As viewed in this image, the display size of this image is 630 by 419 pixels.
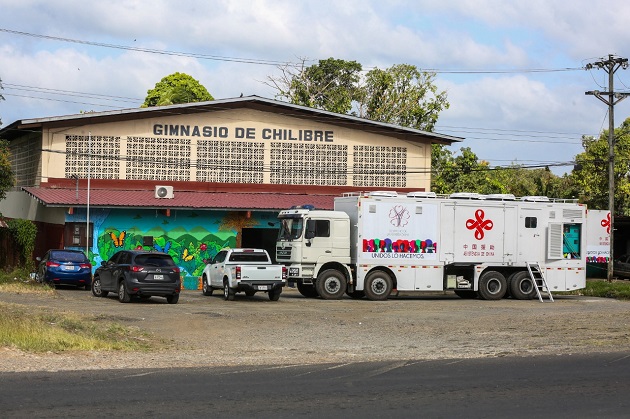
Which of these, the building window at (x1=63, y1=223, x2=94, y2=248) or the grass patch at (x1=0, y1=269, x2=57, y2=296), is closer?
the grass patch at (x1=0, y1=269, x2=57, y2=296)

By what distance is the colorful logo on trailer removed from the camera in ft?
107

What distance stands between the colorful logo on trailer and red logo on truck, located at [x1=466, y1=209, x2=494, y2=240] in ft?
5.49

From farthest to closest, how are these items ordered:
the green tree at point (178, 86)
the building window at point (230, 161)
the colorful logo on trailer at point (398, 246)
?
the green tree at point (178, 86) → the building window at point (230, 161) → the colorful logo on trailer at point (398, 246)

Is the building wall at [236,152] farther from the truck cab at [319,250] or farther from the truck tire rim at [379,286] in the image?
the truck tire rim at [379,286]

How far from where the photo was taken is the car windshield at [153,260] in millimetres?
28312

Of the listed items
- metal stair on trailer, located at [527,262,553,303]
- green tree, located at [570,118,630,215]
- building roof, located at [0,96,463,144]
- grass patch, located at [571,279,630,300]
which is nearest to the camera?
metal stair on trailer, located at [527,262,553,303]

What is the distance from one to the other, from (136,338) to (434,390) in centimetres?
814

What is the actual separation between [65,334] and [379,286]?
16555 mm

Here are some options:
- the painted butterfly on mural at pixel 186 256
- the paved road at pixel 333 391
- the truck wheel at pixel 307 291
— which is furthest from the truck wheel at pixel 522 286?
the paved road at pixel 333 391

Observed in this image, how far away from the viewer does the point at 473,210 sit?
3397cm

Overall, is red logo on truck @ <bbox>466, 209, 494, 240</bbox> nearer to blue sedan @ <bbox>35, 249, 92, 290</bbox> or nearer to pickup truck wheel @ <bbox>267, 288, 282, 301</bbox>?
pickup truck wheel @ <bbox>267, 288, 282, 301</bbox>

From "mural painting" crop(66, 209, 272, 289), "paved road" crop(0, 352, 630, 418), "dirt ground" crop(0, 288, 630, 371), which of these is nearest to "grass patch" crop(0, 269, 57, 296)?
"dirt ground" crop(0, 288, 630, 371)

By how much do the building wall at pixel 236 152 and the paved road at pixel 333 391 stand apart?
1104 inches

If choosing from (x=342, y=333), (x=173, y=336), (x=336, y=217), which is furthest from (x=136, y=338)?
(x=336, y=217)
